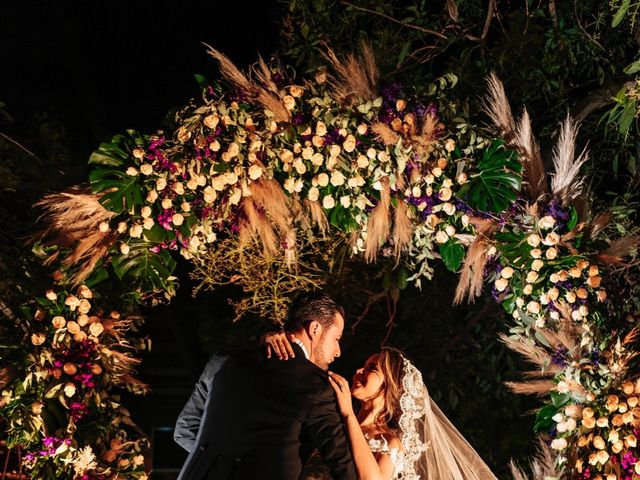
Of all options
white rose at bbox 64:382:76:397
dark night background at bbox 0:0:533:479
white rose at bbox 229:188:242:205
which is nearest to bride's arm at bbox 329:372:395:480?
white rose at bbox 229:188:242:205

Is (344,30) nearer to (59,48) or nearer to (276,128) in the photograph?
(59,48)

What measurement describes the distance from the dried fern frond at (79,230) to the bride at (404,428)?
1211 millimetres

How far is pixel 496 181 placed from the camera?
12.6 feet

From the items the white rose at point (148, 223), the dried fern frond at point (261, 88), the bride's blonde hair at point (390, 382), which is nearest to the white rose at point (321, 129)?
the dried fern frond at point (261, 88)

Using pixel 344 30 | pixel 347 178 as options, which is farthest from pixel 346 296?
pixel 347 178

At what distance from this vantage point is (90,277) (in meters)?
3.79

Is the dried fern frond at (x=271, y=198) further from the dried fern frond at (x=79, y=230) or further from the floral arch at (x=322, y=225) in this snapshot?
the dried fern frond at (x=79, y=230)

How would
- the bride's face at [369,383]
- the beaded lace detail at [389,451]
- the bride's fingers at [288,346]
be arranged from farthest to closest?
the bride's face at [369,383] → the beaded lace detail at [389,451] → the bride's fingers at [288,346]

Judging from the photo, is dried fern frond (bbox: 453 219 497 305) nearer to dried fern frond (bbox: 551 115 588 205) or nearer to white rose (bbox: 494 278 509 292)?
white rose (bbox: 494 278 509 292)

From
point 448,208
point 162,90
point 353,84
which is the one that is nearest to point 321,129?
point 353,84

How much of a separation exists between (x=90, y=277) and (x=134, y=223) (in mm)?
302

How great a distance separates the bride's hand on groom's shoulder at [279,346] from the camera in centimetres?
362

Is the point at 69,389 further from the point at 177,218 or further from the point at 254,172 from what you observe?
the point at 254,172

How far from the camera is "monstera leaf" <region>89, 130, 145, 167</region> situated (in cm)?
366
